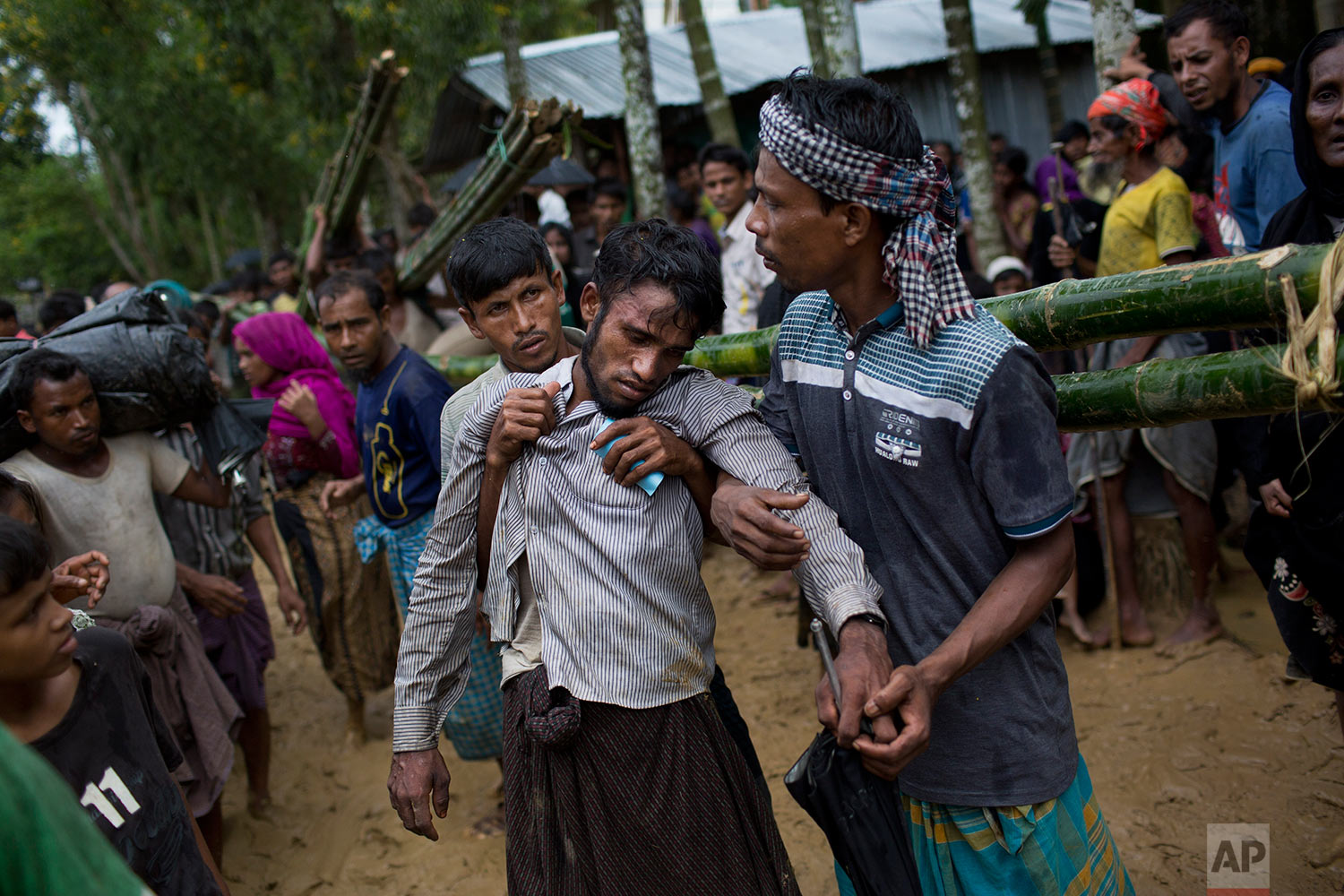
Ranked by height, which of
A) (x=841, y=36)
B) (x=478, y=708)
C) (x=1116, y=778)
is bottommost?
(x=1116, y=778)

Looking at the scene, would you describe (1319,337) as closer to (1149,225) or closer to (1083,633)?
(1149,225)

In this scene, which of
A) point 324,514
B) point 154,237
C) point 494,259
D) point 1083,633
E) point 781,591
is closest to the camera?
point 494,259

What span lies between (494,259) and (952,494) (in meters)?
1.47

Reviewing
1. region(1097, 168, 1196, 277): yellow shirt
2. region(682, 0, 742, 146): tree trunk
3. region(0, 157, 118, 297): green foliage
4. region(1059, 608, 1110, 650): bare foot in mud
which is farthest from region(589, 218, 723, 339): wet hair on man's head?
region(0, 157, 118, 297): green foliage

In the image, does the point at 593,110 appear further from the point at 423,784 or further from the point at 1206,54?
the point at 423,784

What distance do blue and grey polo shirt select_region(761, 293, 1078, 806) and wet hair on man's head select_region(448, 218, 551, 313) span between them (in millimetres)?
995

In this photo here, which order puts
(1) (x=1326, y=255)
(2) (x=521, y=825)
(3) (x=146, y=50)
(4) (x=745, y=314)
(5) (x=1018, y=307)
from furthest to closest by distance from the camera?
(3) (x=146, y=50) → (4) (x=745, y=314) → (5) (x=1018, y=307) → (2) (x=521, y=825) → (1) (x=1326, y=255)

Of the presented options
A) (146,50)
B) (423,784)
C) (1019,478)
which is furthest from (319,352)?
(146,50)

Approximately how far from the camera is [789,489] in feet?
5.69

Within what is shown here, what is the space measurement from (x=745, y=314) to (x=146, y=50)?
1668 centimetres

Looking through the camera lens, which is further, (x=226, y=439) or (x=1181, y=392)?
(x=226, y=439)

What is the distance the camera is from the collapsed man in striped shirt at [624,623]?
184 cm

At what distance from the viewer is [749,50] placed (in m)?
13.3

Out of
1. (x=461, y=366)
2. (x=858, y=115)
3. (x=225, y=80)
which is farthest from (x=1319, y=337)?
(x=225, y=80)
